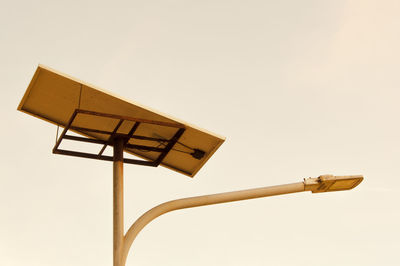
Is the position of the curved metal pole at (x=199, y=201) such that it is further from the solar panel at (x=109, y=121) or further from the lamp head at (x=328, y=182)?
the solar panel at (x=109, y=121)

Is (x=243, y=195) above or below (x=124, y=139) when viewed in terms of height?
below

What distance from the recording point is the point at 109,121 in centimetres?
687

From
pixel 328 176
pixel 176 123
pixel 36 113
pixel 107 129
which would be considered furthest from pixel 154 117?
pixel 328 176

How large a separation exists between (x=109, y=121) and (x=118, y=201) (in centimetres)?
124

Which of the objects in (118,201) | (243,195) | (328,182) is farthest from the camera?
(328,182)

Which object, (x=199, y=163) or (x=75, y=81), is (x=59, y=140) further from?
(x=199, y=163)

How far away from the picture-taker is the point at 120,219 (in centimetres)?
599

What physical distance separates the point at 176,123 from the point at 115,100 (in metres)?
0.86

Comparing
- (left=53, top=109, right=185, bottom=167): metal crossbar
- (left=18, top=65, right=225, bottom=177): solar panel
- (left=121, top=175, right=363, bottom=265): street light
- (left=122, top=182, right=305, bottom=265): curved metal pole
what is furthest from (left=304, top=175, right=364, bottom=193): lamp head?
(left=53, top=109, right=185, bottom=167): metal crossbar

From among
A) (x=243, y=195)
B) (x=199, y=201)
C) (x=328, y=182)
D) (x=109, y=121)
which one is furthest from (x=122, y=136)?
(x=328, y=182)

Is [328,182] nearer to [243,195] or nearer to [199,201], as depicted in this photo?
[243,195]

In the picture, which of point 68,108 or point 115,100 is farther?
point 68,108

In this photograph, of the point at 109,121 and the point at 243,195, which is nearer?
the point at 243,195

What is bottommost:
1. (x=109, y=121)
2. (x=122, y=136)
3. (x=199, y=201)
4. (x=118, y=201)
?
(x=199, y=201)
